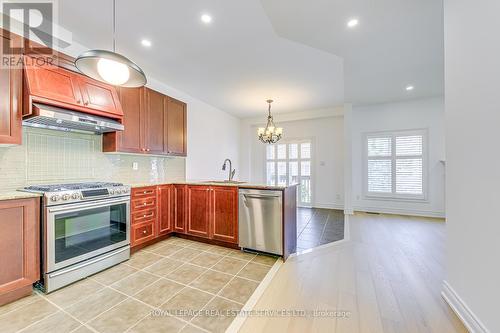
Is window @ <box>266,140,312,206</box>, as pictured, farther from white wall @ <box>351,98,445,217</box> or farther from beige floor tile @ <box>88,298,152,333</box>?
beige floor tile @ <box>88,298,152,333</box>

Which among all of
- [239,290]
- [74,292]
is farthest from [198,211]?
[74,292]

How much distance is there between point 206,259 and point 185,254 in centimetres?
36

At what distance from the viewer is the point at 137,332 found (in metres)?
1.47

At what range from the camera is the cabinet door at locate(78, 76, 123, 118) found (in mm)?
2445

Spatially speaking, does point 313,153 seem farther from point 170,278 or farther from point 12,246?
point 12,246

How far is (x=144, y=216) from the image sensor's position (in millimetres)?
2969

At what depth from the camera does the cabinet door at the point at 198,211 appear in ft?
10.4

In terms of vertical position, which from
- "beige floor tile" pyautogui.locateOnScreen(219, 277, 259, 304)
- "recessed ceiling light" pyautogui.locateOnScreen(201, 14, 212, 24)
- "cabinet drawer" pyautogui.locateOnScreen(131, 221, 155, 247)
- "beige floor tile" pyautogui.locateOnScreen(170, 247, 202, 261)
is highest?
"recessed ceiling light" pyautogui.locateOnScreen(201, 14, 212, 24)

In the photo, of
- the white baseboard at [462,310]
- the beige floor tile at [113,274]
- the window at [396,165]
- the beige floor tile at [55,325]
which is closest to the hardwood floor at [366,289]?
the white baseboard at [462,310]

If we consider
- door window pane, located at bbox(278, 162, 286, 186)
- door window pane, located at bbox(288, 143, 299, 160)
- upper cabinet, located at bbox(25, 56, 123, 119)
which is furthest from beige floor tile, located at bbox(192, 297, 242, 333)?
door window pane, located at bbox(288, 143, 299, 160)

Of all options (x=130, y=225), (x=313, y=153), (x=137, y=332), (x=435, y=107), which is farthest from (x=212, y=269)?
(x=435, y=107)

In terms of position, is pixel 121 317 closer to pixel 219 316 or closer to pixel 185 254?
pixel 219 316

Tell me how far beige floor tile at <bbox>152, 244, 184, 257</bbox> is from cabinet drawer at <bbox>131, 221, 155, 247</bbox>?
230 millimetres

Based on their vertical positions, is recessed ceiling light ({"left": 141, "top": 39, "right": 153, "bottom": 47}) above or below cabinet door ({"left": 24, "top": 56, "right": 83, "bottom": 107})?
above
